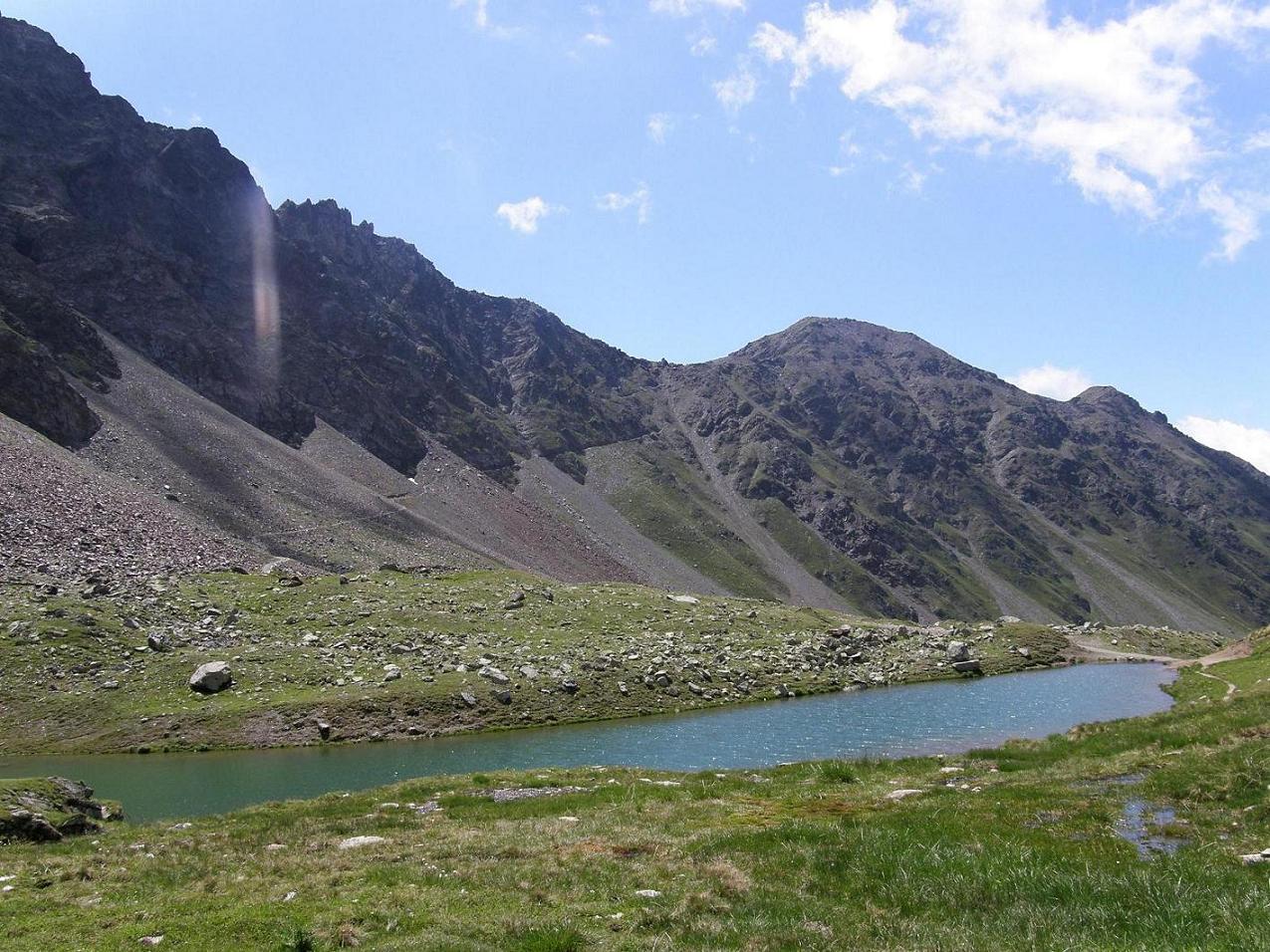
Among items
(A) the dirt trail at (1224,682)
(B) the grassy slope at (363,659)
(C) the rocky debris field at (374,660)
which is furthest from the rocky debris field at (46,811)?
(A) the dirt trail at (1224,682)

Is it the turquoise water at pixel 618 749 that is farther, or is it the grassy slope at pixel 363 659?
the grassy slope at pixel 363 659

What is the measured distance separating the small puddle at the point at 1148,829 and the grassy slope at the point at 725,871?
24cm

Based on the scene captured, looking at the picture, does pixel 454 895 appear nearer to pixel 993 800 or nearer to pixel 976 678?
pixel 993 800

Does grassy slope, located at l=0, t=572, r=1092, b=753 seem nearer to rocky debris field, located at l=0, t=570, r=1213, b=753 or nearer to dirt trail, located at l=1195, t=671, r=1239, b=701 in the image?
rocky debris field, located at l=0, t=570, r=1213, b=753

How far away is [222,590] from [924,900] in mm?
71974

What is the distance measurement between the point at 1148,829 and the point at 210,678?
54785 mm

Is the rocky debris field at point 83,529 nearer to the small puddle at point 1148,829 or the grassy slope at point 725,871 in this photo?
the grassy slope at point 725,871

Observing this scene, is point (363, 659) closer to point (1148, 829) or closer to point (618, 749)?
point (618, 749)

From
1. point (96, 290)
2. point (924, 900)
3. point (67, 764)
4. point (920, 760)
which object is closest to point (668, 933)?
point (924, 900)

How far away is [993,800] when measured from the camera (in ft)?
63.3

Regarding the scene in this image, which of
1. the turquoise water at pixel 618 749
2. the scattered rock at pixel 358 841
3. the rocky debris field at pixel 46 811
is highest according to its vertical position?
the scattered rock at pixel 358 841

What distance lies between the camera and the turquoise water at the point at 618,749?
126ft

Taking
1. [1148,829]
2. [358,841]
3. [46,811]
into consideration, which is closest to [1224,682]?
[1148,829]

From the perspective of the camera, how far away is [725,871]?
14273 mm
